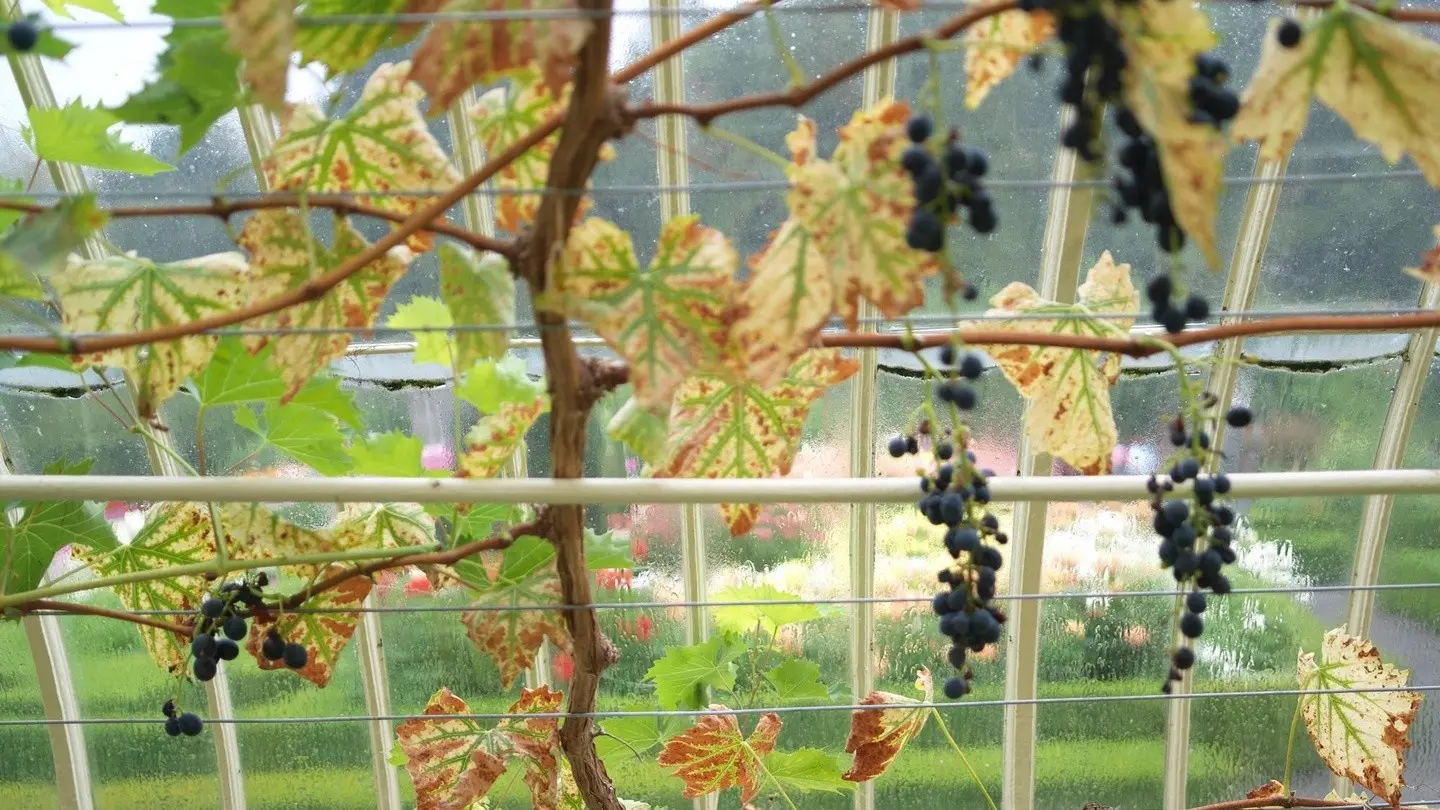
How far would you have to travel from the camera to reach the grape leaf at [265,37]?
85 cm

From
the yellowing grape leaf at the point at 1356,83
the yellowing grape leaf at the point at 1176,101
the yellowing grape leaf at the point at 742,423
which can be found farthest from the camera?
the yellowing grape leaf at the point at 742,423

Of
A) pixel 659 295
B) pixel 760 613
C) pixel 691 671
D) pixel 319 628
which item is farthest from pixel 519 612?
pixel 760 613

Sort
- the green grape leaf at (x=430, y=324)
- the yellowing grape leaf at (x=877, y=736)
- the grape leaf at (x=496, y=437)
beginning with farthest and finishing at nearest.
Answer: the yellowing grape leaf at (x=877, y=736)
the green grape leaf at (x=430, y=324)
the grape leaf at (x=496, y=437)

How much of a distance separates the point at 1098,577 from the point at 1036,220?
164 centimetres

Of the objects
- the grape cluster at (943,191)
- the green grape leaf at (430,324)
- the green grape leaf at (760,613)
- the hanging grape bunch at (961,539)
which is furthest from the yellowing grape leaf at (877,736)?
the grape cluster at (943,191)

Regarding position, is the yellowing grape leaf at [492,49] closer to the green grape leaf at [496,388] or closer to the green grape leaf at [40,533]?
the green grape leaf at [496,388]

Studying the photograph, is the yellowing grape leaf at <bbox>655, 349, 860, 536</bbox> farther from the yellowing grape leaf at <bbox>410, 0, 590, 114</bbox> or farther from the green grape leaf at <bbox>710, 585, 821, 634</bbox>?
the green grape leaf at <bbox>710, 585, 821, 634</bbox>

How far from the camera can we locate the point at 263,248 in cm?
112

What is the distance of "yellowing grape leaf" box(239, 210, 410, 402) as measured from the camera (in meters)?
1.11

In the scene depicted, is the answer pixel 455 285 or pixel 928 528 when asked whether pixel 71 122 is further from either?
pixel 928 528

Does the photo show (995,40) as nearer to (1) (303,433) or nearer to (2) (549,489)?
(2) (549,489)

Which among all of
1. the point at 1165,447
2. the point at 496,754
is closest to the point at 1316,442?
the point at 1165,447

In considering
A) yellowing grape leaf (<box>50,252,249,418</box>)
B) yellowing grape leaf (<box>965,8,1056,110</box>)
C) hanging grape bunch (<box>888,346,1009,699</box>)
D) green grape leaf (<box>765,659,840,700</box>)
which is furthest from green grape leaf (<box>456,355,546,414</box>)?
green grape leaf (<box>765,659,840,700</box>)

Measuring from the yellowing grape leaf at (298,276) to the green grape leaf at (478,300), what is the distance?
0.06 m
